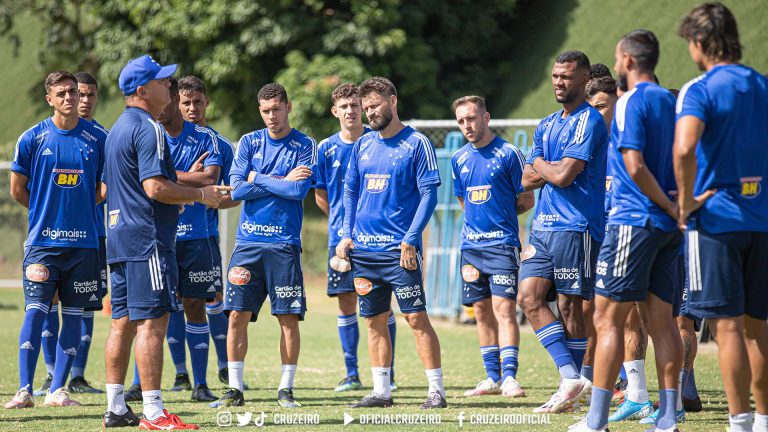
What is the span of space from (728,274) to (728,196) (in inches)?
16.5

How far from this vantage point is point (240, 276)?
7.78m

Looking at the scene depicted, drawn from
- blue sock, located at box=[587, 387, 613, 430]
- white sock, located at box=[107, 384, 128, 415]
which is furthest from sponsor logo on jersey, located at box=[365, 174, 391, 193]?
blue sock, located at box=[587, 387, 613, 430]

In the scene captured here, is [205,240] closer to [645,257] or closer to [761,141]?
[645,257]

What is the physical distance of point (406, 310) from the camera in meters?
7.31

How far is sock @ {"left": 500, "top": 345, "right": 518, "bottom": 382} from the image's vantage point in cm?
841

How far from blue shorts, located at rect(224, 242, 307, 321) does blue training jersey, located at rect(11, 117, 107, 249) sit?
130 centimetres

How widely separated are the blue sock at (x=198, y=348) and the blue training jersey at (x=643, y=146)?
14.0ft

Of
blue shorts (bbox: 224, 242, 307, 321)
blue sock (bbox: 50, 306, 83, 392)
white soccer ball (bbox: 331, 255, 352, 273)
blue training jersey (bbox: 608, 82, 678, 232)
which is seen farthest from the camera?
white soccer ball (bbox: 331, 255, 352, 273)

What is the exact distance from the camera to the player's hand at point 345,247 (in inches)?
294

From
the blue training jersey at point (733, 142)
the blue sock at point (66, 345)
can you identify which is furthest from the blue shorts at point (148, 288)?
the blue training jersey at point (733, 142)

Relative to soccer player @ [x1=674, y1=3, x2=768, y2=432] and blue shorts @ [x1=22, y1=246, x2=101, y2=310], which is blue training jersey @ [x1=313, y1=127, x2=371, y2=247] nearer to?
blue shorts @ [x1=22, y1=246, x2=101, y2=310]

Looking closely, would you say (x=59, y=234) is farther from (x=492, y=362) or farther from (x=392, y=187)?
(x=492, y=362)

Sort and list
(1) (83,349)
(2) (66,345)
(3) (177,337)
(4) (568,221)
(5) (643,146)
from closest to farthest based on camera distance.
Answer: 1. (5) (643,146)
2. (4) (568,221)
3. (2) (66,345)
4. (3) (177,337)
5. (1) (83,349)

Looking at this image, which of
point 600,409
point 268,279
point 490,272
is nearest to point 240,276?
point 268,279
